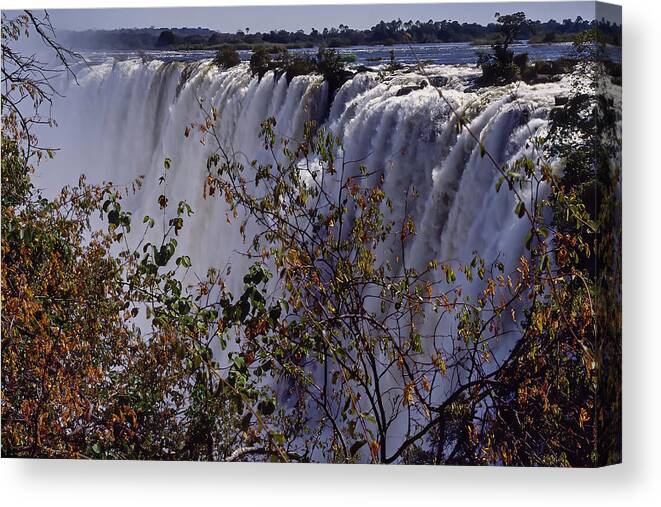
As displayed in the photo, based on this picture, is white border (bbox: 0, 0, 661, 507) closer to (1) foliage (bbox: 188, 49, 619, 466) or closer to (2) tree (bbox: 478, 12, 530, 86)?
(1) foliage (bbox: 188, 49, 619, 466)

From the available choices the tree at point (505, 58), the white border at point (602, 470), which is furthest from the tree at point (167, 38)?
the tree at point (505, 58)

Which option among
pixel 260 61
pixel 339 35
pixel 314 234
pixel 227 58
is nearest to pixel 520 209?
pixel 314 234

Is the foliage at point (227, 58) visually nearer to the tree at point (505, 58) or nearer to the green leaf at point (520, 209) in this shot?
the tree at point (505, 58)

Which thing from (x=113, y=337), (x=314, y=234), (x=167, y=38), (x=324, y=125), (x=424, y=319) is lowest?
(x=113, y=337)


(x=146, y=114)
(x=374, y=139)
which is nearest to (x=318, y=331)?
(x=374, y=139)

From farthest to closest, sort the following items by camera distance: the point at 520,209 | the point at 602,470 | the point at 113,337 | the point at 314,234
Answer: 1. the point at 113,337
2. the point at 314,234
3. the point at 602,470
4. the point at 520,209

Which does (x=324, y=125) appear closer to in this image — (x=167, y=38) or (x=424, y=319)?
(x=167, y=38)

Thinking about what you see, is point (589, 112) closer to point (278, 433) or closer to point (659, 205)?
point (659, 205)

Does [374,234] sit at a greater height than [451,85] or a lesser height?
lesser
